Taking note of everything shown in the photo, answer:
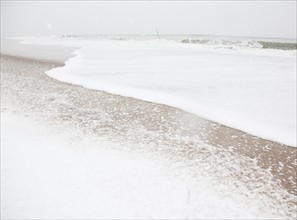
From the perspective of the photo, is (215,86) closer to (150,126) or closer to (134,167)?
(150,126)

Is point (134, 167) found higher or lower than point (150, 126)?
higher

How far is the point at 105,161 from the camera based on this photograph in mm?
4996

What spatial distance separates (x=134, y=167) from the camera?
4805 millimetres

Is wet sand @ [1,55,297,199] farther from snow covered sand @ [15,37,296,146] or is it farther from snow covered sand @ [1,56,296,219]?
snow covered sand @ [15,37,296,146]

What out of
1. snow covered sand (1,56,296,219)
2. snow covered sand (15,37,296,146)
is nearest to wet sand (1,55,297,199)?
snow covered sand (1,56,296,219)

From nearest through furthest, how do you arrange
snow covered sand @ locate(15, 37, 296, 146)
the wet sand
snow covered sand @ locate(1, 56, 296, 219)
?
snow covered sand @ locate(1, 56, 296, 219)
the wet sand
snow covered sand @ locate(15, 37, 296, 146)

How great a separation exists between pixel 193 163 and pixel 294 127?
303 centimetres

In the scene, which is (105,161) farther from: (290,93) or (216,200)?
(290,93)

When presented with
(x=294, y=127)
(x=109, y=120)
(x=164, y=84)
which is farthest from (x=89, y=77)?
(x=294, y=127)

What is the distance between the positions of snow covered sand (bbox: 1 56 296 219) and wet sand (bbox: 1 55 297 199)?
2 cm

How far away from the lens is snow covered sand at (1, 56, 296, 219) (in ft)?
12.6

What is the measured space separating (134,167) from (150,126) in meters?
1.91

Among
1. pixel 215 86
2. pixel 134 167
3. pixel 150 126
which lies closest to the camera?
pixel 134 167

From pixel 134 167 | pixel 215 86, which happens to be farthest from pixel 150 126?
pixel 215 86
